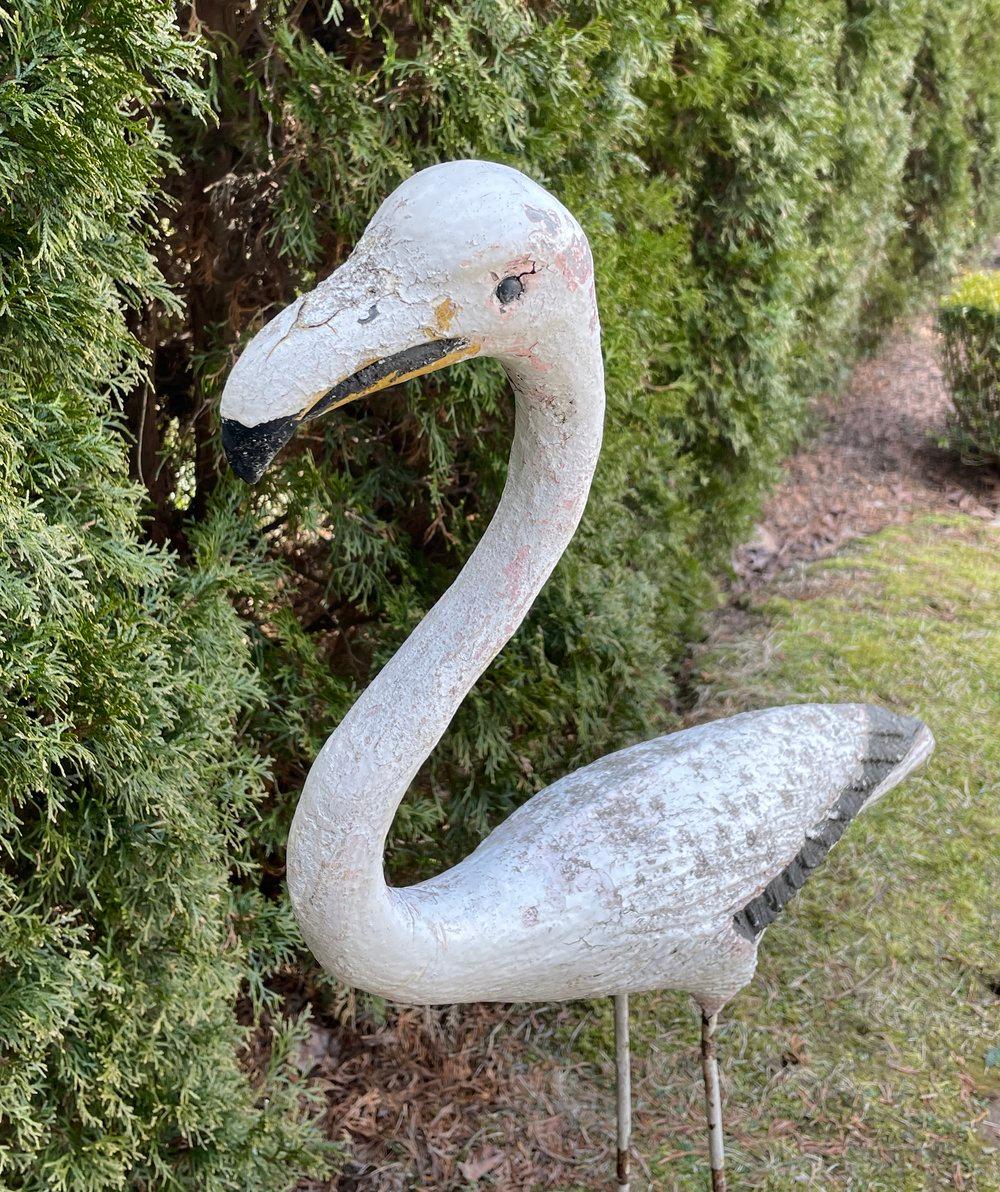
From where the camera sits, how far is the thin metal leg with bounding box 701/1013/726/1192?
6.90 ft

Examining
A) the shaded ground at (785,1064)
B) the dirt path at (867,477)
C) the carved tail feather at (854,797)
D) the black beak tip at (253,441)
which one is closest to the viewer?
the black beak tip at (253,441)

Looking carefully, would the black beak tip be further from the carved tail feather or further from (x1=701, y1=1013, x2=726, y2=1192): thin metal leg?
(x1=701, y1=1013, x2=726, y2=1192): thin metal leg

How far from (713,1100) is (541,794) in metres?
0.75

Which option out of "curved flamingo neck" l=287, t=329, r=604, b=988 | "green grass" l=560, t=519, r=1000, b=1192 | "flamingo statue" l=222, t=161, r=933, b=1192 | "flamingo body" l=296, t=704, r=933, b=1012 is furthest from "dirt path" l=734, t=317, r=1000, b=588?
"curved flamingo neck" l=287, t=329, r=604, b=988

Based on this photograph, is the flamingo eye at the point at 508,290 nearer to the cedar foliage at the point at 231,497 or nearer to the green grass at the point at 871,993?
Answer: the cedar foliage at the point at 231,497

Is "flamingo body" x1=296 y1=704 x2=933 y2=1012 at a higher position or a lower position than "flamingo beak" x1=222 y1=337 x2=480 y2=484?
lower

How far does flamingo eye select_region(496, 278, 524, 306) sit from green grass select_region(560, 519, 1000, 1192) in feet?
6.43

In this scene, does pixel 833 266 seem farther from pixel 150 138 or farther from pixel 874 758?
pixel 150 138

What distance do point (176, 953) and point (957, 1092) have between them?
1.78 meters

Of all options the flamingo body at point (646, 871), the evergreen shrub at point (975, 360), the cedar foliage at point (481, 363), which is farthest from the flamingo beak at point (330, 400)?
the evergreen shrub at point (975, 360)

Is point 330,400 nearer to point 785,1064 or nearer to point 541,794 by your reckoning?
point 541,794

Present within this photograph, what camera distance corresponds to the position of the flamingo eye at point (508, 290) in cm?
129

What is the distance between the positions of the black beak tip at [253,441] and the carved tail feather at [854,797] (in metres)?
1.17

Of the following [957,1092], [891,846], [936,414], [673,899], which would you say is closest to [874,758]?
[673,899]
